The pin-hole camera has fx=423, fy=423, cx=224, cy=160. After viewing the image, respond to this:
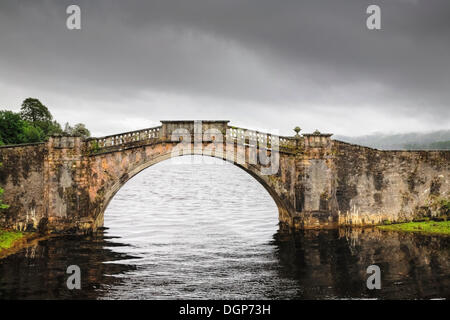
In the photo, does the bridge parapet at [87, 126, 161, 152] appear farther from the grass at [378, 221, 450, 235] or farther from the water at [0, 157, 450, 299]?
the grass at [378, 221, 450, 235]

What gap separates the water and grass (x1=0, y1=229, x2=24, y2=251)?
4.95 feet

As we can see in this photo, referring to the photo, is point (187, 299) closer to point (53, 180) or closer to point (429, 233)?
point (53, 180)

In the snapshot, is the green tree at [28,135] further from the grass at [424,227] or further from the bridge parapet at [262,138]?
the grass at [424,227]

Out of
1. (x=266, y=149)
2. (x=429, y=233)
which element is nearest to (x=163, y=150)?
(x=266, y=149)

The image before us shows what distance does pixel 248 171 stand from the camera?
2850 cm

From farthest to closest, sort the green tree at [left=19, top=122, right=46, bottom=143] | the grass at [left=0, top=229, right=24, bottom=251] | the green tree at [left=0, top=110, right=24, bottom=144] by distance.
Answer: the green tree at [left=19, top=122, right=46, bottom=143], the green tree at [left=0, top=110, right=24, bottom=144], the grass at [left=0, top=229, right=24, bottom=251]

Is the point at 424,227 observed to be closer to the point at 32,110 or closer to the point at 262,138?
the point at 262,138

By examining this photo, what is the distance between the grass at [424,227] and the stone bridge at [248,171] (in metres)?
0.66

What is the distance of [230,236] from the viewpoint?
96.0 ft

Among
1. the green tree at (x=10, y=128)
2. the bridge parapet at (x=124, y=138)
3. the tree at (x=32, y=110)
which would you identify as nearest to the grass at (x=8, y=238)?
the bridge parapet at (x=124, y=138)

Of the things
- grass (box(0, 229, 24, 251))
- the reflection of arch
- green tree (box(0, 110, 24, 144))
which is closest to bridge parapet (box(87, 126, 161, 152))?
the reflection of arch

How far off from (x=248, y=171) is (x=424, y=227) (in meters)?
12.5

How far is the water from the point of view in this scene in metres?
17.5

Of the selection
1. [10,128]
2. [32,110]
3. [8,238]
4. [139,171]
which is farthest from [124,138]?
[32,110]
